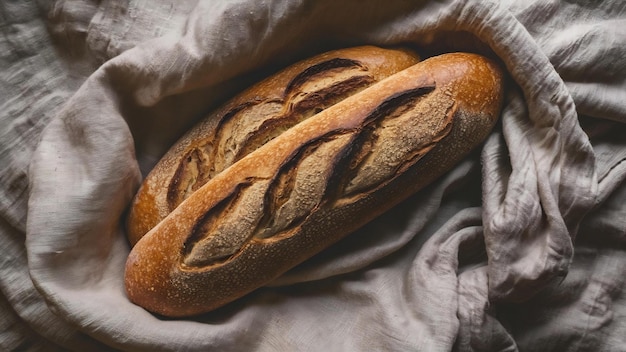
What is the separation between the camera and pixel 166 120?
0.80 meters

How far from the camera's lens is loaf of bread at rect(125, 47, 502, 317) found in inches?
26.7

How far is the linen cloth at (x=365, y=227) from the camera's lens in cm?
71

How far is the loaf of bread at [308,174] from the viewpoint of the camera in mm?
679

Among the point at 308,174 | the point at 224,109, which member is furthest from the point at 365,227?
the point at 224,109

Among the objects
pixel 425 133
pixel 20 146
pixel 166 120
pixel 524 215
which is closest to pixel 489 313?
pixel 524 215

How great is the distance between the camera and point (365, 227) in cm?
76

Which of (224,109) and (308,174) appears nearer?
(308,174)

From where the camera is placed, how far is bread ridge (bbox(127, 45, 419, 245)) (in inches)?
29.6

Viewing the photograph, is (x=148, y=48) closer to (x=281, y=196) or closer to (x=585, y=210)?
(x=281, y=196)

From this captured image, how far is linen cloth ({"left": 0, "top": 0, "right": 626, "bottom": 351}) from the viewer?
27.8 inches

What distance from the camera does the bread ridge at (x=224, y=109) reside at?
2.47ft

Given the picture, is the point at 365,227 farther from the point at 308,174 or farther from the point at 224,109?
the point at 224,109

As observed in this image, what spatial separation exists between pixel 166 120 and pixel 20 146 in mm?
195

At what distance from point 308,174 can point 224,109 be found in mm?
176
